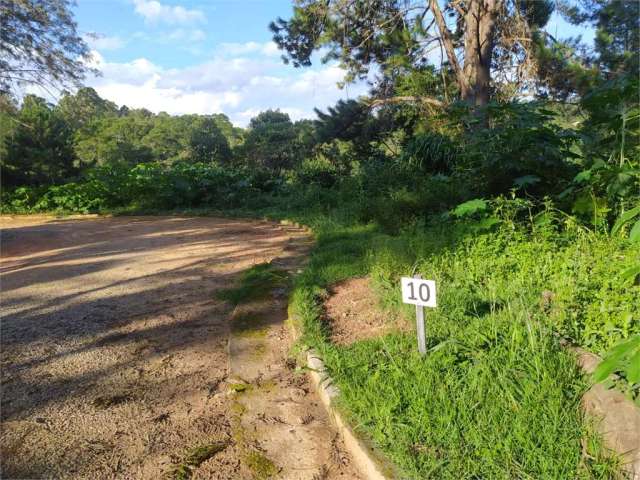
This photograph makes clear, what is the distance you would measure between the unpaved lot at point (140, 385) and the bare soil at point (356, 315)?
418 mm

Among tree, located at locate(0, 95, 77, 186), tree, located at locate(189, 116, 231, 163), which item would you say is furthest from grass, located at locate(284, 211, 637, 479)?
tree, located at locate(189, 116, 231, 163)

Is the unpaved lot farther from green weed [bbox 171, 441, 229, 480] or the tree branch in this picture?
the tree branch

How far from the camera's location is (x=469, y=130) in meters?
7.81

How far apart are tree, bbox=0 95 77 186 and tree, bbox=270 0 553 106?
14.6 m

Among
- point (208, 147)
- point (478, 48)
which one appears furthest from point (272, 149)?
point (478, 48)

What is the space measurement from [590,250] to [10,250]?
857 centimetres

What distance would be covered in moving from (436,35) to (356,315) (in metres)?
9.17

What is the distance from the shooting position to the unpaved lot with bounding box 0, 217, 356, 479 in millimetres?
2283

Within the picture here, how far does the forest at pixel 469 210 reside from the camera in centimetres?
218

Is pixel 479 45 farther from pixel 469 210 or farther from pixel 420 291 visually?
pixel 420 291

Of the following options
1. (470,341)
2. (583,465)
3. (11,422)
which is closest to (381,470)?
(583,465)

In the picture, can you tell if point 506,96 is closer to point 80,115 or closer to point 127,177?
point 127,177

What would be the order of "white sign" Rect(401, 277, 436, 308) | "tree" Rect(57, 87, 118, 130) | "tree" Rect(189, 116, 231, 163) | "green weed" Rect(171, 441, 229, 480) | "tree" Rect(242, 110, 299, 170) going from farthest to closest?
1. "tree" Rect(189, 116, 231, 163)
2. "tree" Rect(242, 110, 299, 170)
3. "tree" Rect(57, 87, 118, 130)
4. "white sign" Rect(401, 277, 436, 308)
5. "green weed" Rect(171, 441, 229, 480)

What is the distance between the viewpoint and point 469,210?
4652 millimetres
